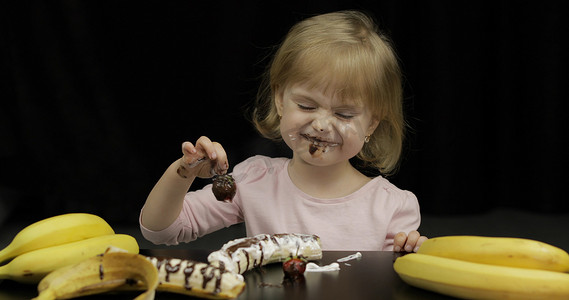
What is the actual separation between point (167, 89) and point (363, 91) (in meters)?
2.08

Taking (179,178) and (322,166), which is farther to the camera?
(322,166)

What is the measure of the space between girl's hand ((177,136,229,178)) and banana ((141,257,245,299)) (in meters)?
0.28

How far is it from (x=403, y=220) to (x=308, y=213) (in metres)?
0.23

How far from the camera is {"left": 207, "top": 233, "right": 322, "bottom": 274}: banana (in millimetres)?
1160

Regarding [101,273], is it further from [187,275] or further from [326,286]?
[326,286]

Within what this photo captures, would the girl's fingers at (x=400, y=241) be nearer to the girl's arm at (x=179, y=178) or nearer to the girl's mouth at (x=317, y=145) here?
the girl's mouth at (x=317, y=145)

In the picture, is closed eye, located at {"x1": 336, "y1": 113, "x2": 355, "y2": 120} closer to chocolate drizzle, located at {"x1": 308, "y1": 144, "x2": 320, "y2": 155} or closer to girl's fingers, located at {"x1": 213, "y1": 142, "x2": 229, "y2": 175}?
chocolate drizzle, located at {"x1": 308, "y1": 144, "x2": 320, "y2": 155}

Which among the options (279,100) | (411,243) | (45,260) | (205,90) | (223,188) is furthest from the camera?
(205,90)

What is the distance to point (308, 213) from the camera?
68.1 inches

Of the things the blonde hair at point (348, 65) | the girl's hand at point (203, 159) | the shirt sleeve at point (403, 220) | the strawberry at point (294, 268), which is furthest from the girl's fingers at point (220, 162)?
the shirt sleeve at point (403, 220)

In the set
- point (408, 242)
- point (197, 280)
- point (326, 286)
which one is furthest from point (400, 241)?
point (197, 280)

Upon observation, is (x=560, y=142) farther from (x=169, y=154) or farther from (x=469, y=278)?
(x=469, y=278)

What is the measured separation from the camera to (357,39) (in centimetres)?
169

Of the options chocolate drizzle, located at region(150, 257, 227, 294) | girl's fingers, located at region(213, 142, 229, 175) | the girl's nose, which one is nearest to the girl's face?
the girl's nose
